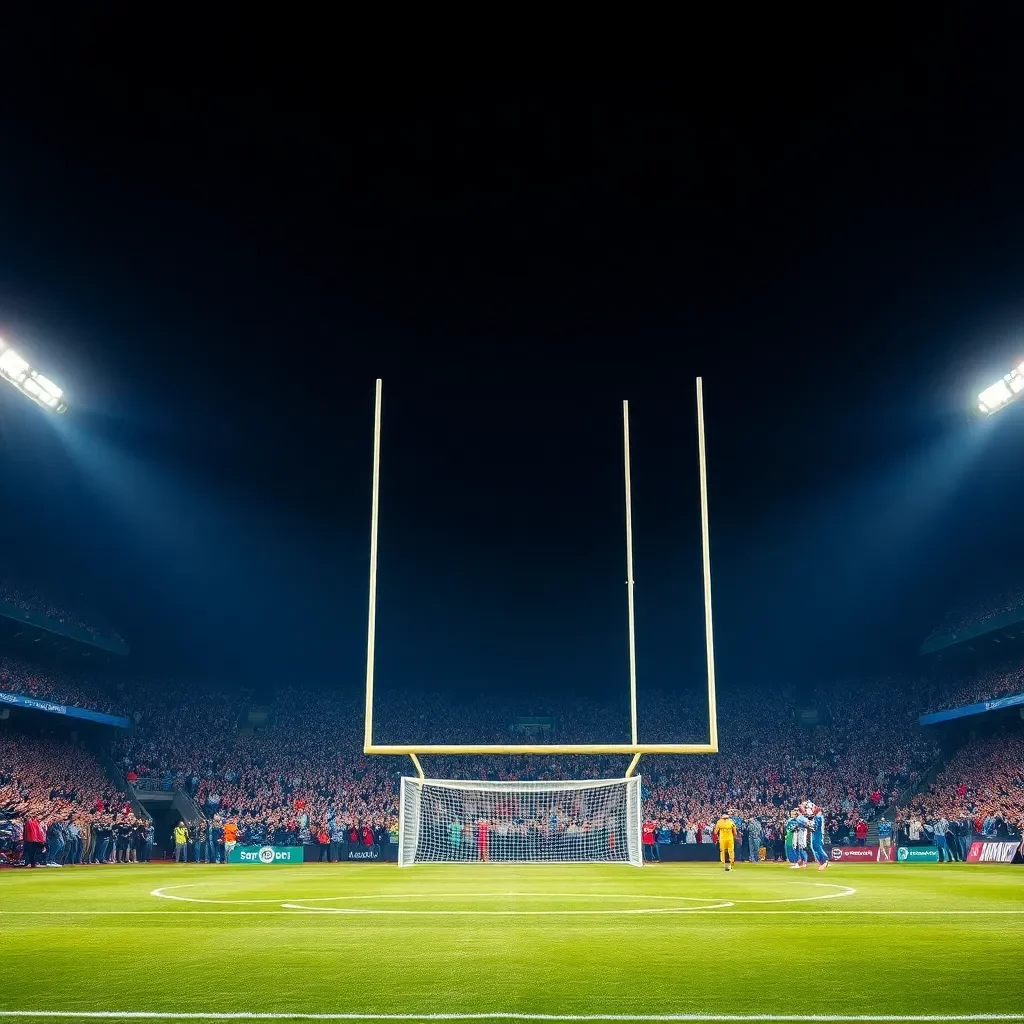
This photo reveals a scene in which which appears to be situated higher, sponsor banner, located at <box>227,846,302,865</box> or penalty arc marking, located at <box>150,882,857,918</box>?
penalty arc marking, located at <box>150,882,857,918</box>

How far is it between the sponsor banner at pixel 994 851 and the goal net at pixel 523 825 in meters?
10.1

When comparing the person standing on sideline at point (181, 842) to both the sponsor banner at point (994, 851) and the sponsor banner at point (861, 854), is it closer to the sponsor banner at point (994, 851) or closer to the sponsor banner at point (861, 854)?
the sponsor banner at point (861, 854)

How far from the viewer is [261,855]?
2986 centimetres

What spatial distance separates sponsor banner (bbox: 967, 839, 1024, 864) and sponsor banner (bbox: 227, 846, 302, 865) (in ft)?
65.4

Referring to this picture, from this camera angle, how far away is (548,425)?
82.7 ft

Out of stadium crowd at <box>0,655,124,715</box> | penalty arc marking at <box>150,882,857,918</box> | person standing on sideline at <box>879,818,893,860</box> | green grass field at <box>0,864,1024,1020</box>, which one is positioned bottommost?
person standing on sideline at <box>879,818,893,860</box>

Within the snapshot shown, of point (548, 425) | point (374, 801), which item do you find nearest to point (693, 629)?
point (374, 801)

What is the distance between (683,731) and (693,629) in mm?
4824

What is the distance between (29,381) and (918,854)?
91.6ft

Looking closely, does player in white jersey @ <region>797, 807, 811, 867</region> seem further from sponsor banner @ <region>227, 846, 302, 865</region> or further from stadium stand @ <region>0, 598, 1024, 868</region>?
sponsor banner @ <region>227, 846, 302, 865</region>

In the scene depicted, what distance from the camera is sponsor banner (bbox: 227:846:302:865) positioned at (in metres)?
29.9

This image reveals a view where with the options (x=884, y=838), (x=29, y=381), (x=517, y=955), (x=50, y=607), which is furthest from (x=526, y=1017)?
(x=50, y=607)

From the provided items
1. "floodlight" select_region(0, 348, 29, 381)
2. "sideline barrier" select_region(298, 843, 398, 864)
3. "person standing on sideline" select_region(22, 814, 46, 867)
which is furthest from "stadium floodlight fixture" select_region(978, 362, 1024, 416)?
"person standing on sideline" select_region(22, 814, 46, 867)

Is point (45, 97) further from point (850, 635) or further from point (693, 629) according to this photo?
point (850, 635)
